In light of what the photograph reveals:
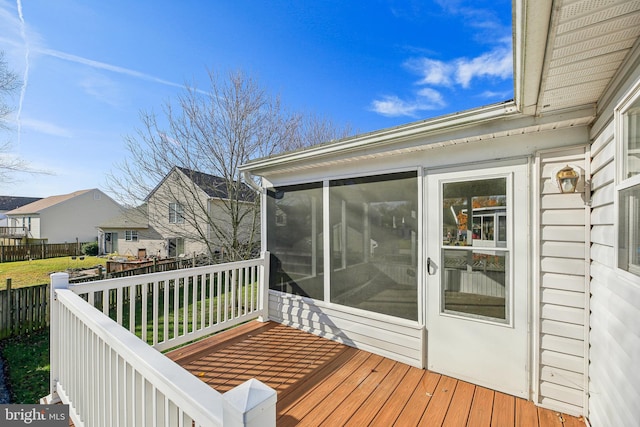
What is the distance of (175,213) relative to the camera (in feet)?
23.4

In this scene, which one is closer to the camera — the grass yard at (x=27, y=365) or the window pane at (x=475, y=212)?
the window pane at (x=475, y=212)

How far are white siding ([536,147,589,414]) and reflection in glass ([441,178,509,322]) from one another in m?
0.28

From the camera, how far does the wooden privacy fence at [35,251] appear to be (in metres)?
15.4

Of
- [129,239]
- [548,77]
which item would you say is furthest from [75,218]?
[548,77]

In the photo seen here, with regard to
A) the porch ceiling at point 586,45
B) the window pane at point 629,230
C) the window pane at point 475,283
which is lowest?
the window pane at point 475,283

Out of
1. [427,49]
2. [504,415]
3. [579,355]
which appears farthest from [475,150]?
[427,49]

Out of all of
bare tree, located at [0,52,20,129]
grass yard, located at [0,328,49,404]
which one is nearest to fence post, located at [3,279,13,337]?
grass yard, located at [0,328,49,404]

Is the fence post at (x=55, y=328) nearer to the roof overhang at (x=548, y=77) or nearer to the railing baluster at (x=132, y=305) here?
the railing baluster at (x=132, y=305)

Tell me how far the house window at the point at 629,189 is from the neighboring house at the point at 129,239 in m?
17.5

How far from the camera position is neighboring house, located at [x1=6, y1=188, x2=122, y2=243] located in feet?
67.3

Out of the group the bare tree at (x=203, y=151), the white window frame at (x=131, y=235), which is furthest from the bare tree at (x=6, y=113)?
the white window frame at (x=131, y=235)

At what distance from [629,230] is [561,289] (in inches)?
38.9

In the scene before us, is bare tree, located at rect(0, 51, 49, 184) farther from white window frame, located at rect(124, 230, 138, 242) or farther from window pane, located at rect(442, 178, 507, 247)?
window pane, located at rect(442, 178, 507, 247)

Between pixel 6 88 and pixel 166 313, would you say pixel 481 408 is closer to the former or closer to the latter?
pixel 166 313
